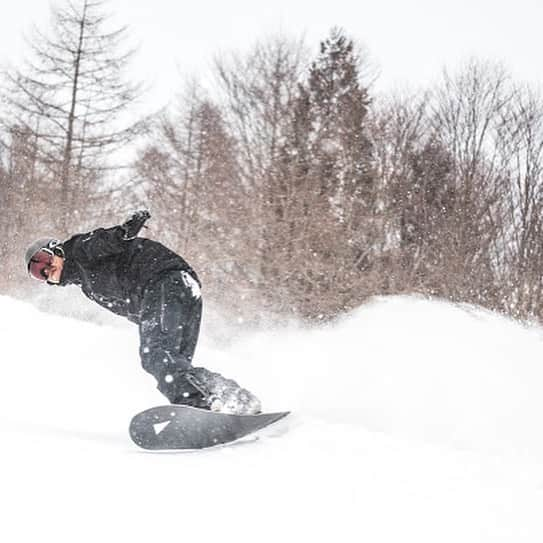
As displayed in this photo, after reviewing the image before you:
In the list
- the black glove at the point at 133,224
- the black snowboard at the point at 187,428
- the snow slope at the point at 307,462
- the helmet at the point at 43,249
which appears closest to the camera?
the snow slope at the point at 307,462

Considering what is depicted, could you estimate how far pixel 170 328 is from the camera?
345 cm

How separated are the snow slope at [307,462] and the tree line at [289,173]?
26.6 ft

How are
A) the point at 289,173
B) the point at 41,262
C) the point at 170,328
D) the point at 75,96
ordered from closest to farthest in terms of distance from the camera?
1. the point at 170,328
2. the point at 41,262
3. the point at 289,173
4. the point at 75,96

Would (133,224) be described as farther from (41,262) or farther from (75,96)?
(75,96)

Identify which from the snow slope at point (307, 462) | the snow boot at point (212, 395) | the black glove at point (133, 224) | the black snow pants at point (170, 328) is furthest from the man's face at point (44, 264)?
the snow boot at point (212, 395)

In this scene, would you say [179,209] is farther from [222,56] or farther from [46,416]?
[46,416]

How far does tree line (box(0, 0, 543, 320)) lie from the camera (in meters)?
13.9

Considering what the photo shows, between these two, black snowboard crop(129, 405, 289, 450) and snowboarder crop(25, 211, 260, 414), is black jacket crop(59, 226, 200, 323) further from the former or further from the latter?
black snowboard crop(129, 405, 289, 450)

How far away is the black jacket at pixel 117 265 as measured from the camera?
12.1ft

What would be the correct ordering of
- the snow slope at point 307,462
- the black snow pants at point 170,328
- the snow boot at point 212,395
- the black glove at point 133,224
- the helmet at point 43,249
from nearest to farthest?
the snow slope at point 307,462 < the snow boot at point 212,395 < the black snow pants at point 170,328 < the black glove at point 133,224 < the helmet at point 43,249

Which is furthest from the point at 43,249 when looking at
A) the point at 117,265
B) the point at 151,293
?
the point at 151,293

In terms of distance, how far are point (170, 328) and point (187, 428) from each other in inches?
25.9

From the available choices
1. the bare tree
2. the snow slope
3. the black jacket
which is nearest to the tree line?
the bare tree

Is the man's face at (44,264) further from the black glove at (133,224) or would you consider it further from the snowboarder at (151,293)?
the black glove at (133,224)
